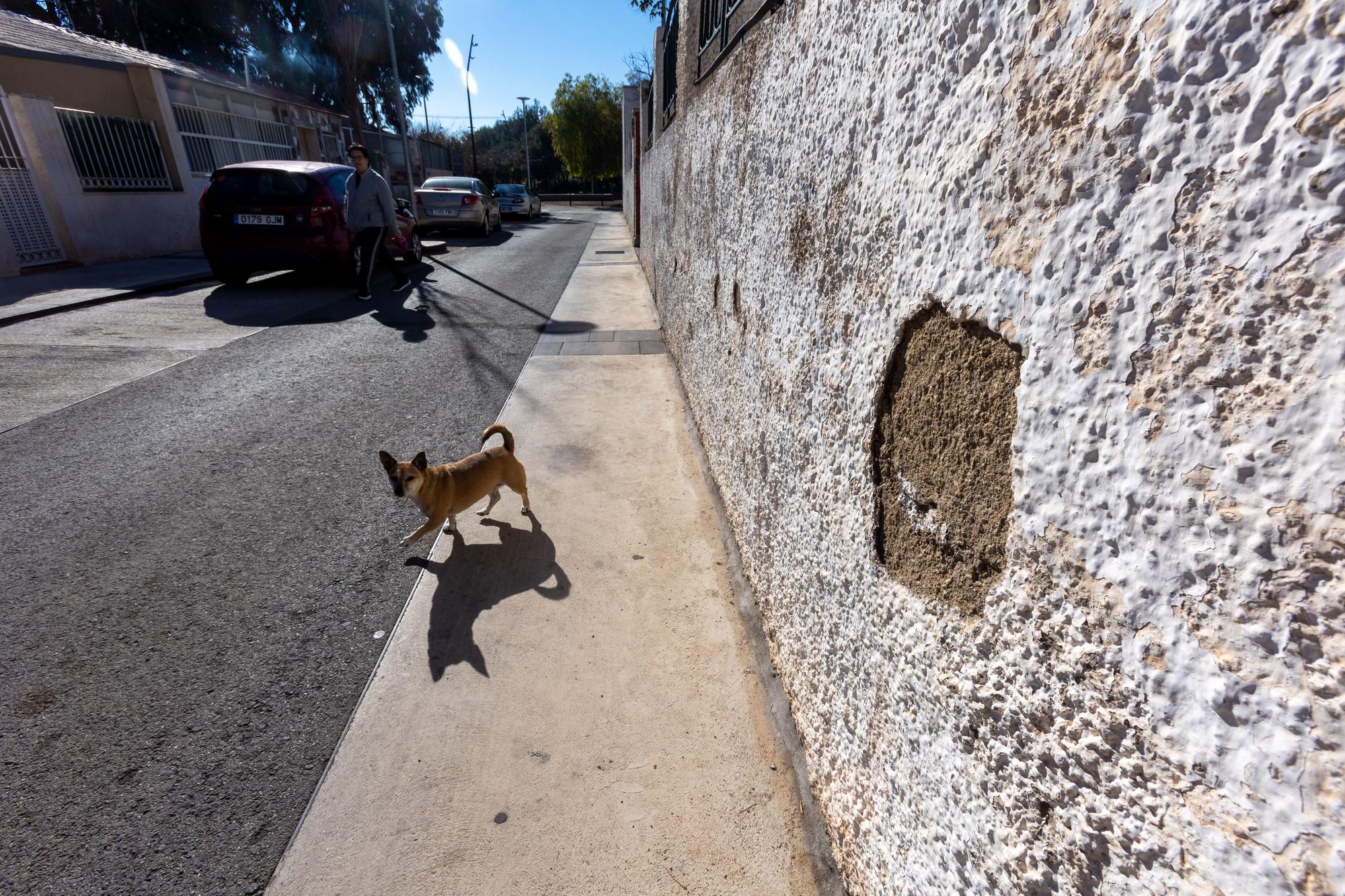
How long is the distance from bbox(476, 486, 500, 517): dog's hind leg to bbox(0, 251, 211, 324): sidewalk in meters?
7.40

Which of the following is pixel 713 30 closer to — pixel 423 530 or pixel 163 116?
pixel 423 530

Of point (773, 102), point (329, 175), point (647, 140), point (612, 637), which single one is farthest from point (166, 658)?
point (647, 140)

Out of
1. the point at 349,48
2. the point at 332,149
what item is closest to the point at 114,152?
the point at 332,149

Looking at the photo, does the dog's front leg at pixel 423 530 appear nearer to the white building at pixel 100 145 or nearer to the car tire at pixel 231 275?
the car tire at pixel 231 275

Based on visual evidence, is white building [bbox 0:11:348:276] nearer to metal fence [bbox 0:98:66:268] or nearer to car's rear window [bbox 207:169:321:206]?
metal fence [bbox 0:98:66:268]

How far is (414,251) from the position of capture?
40.5ft

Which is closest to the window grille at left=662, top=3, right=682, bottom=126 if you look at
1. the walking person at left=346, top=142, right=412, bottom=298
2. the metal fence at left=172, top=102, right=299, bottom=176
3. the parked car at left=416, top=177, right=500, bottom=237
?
the walking person at left=346, top=142, right=412, bottom=298

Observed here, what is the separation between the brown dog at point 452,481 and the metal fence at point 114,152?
13.0 metres

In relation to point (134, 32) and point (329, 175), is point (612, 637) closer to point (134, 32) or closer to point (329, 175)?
point (329, 175)

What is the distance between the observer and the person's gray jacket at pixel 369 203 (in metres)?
8.34

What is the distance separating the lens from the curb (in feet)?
23.7

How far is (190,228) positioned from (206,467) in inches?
515

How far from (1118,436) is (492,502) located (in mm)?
3315

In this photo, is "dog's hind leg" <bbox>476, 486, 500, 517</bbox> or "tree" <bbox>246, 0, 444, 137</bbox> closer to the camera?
"dog's hind leg" <bbox>476, 486, 500, 517</bbox>
